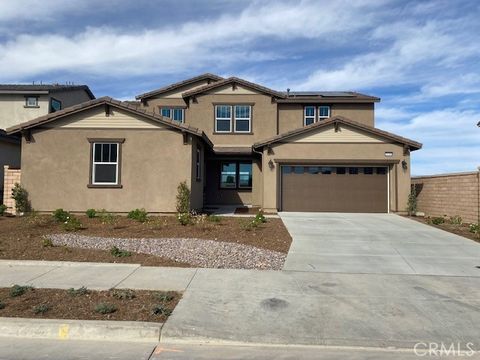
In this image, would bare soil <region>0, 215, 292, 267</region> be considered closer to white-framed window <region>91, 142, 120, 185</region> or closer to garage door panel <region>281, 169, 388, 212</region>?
white-framed window <region>91, 142, 120, 185</region>

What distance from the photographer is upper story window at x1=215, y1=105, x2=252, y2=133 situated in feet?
80.3

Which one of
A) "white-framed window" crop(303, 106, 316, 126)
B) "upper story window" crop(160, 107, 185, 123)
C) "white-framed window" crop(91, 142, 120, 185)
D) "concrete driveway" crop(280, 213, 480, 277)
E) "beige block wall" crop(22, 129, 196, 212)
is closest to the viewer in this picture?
"concrete driveway" crop(280, 213, 480, 277)

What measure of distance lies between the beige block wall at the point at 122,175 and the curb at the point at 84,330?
37.5ft

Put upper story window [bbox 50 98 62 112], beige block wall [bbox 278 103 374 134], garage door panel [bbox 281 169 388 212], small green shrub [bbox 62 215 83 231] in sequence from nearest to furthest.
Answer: small green shrub [bbox 62 215 83 231], garage door panel [bbox 281 169 388 212], beige block wall [bbox 278 103 374 134], upper story window [bbox 50 98 62 112]

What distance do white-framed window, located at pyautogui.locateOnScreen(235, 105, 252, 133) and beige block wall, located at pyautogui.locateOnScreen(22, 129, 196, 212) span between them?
25.6 feet

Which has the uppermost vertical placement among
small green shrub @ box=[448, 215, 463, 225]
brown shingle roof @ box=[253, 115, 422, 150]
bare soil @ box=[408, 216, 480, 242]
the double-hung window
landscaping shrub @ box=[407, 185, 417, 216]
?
brown shingle roof @ box=[253, 115, 422, 150]

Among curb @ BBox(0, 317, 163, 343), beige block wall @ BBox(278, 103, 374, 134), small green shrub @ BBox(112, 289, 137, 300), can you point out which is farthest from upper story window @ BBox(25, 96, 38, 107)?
curb @ BBox(0, 317, 163, 343)

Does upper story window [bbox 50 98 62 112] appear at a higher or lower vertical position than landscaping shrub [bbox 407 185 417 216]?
higher

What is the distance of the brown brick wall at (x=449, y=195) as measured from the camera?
1584cm

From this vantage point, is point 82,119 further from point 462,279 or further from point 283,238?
point 462,279

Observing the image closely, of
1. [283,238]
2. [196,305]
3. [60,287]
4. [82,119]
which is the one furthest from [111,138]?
[196,305]

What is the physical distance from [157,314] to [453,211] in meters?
15.1

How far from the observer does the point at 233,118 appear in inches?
966

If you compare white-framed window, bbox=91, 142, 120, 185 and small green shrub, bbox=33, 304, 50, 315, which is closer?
small green shrub, bbox=33, 304, 50, 315
